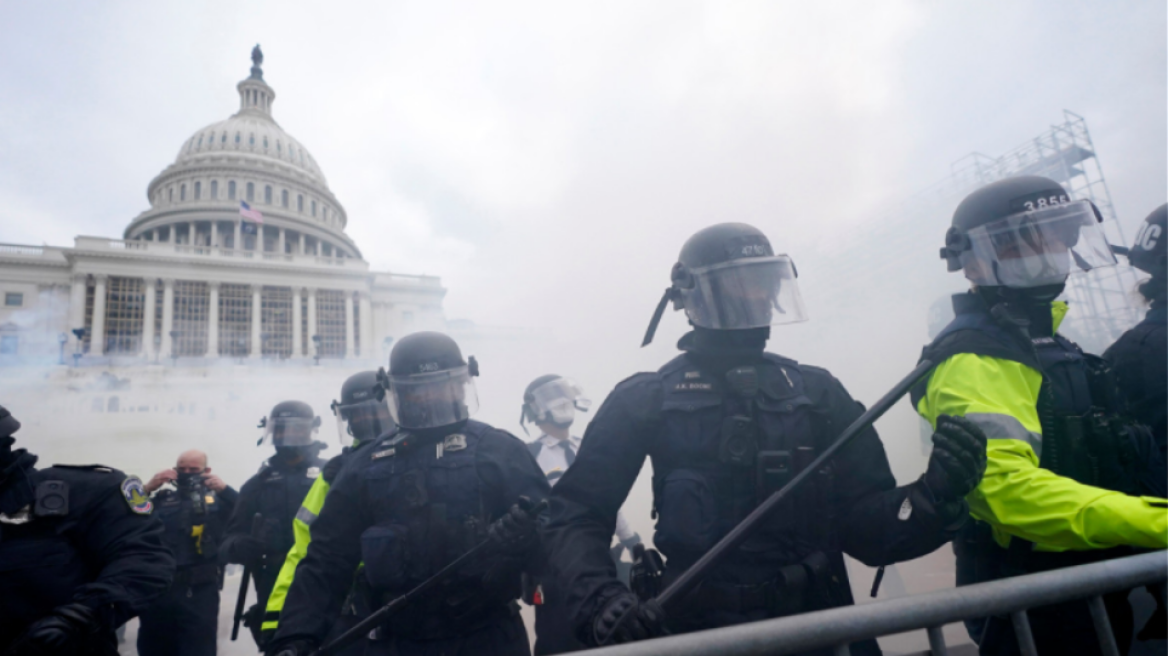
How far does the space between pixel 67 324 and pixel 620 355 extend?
37381 millimetres

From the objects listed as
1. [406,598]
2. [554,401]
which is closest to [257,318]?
[554,401]

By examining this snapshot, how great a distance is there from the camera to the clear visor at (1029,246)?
1997mm

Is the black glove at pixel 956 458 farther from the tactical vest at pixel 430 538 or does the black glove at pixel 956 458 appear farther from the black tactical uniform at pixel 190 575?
the black tactical uniform at pixel 190 575

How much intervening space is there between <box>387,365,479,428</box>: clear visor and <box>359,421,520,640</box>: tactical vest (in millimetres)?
170

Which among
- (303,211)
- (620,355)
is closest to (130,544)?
(620,355)

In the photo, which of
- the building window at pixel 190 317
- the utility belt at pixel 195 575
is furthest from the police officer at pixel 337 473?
the building window at pixel 190 317

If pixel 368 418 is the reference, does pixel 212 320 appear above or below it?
above

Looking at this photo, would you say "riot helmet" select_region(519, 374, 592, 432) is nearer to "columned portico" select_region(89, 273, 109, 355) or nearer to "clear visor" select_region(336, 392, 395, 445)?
"clear visor" select_region(336, 392, 395, 445)

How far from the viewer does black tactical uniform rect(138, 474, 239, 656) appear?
412 centimetres

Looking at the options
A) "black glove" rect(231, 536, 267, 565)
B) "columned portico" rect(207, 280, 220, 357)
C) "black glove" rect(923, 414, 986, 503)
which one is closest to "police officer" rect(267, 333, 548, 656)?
"black glove" rect(923, 414, 986, 503)

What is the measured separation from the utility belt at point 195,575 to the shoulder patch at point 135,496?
2142mm

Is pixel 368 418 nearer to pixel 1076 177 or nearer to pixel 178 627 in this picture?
pixel 178 627

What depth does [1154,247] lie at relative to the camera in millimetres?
2668

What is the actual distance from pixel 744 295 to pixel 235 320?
44468 millimetres
